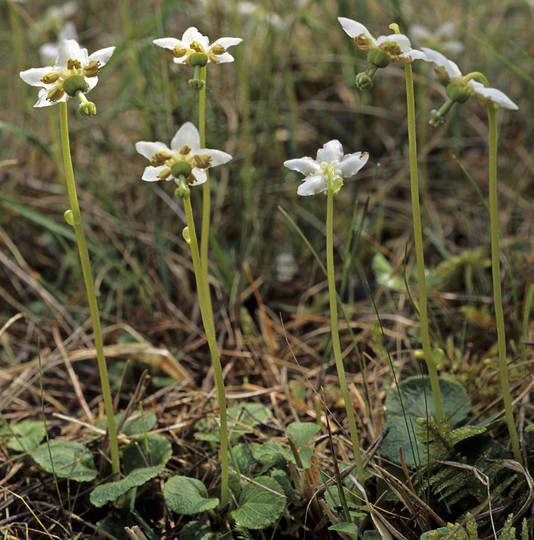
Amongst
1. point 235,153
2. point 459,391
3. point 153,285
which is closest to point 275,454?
point 459,391

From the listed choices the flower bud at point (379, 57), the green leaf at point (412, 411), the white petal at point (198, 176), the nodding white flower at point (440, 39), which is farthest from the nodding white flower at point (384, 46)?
the nodding white flower at point (440, 39)

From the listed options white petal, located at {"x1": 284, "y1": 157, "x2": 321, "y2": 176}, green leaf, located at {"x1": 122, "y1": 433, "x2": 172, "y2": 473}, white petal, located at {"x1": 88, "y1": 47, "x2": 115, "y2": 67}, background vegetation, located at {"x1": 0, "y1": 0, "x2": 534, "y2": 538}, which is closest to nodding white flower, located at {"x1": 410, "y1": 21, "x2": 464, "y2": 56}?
background vegetation, located at {"x1": 0, "y1": 0, "x2": 534, "y2": 538}

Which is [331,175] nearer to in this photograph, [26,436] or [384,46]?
[384,46]

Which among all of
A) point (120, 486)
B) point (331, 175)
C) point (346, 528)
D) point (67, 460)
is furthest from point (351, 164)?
point (67, 460)

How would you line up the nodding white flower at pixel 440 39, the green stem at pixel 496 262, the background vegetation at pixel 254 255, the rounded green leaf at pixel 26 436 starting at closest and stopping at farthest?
1. the green stem at pixel 496 262
2. the rounded green leaf at pixel 26 436
3. the background vegetation at pixel 254 255
4. the nodding white flower at pixel 440 39

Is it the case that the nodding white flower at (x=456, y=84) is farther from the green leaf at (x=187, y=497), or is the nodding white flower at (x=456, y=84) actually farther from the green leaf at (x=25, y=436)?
the green leaf at (x=25, y=436)

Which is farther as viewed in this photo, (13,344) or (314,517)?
(13,344)

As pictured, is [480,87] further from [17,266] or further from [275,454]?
[17,266]
